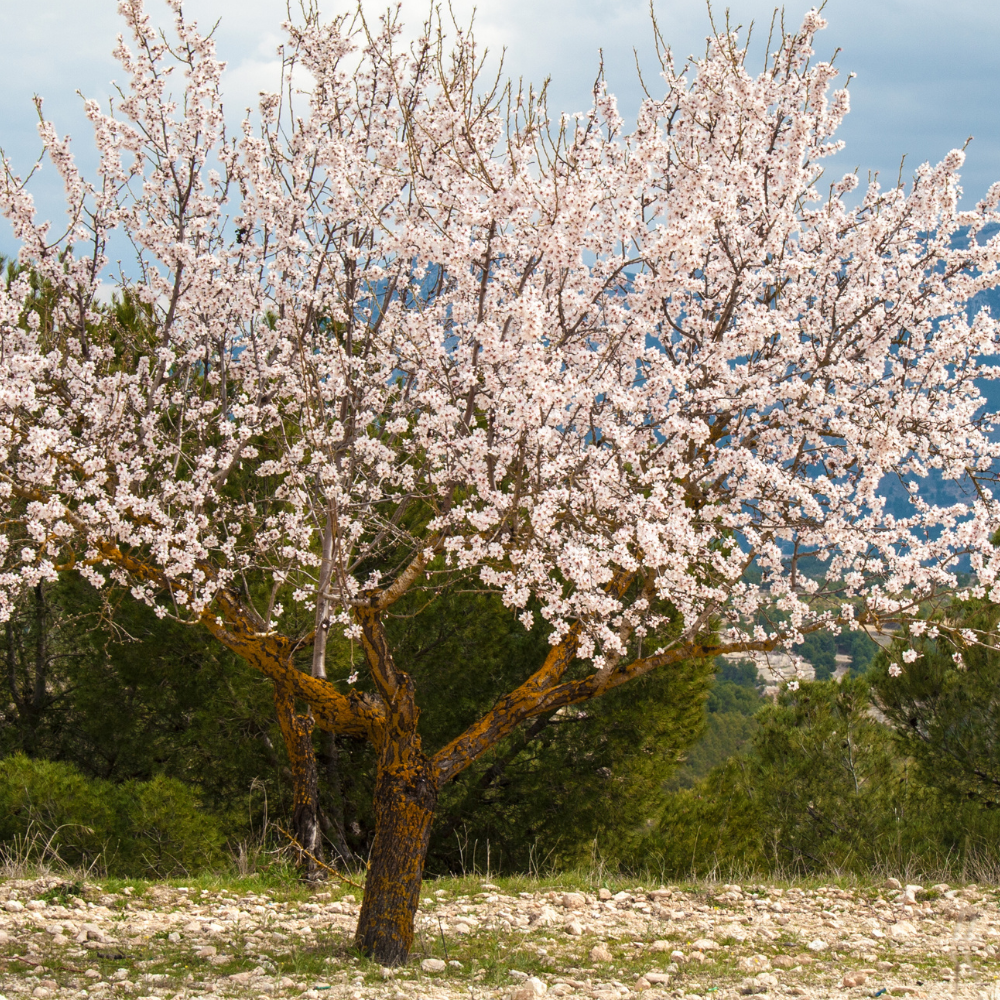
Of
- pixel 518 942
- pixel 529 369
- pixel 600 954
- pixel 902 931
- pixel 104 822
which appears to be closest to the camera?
pixel 529 369

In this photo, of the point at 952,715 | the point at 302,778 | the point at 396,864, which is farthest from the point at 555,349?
the point at 952,715

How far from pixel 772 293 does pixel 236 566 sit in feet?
21.4

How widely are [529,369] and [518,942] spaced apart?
15.3 ft

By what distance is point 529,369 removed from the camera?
17.0ft

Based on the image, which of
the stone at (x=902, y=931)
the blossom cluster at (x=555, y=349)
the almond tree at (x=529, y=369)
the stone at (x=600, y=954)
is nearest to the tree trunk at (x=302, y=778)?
the almond tree at (x=529, y=369)

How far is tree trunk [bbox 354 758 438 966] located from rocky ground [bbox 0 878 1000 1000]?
178mm

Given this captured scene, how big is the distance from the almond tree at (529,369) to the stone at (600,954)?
141 cm

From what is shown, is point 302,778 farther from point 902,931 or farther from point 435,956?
point 902,931

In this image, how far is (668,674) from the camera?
11758 mm

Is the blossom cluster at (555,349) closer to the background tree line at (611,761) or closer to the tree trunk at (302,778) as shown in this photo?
the tree trunk at (302,778)

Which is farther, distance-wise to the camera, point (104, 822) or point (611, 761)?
point (611, 761)

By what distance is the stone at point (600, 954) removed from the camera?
6.43 meters

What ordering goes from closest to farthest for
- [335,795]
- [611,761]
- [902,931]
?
[902,931] → [335,795] → [611,761]

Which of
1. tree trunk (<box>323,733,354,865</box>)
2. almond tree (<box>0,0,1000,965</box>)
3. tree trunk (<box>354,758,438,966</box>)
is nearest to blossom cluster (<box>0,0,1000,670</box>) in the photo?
almond tree (<box>0,0,1000,965</box>)
